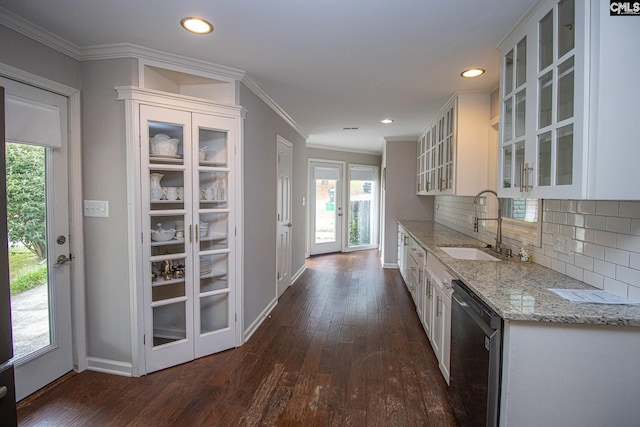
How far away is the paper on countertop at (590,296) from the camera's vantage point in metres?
1.44

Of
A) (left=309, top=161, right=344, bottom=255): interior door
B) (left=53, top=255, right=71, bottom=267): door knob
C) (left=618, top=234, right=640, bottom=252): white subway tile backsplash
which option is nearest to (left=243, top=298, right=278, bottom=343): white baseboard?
(left=53, top=255, right=71, bottom=267): door knob

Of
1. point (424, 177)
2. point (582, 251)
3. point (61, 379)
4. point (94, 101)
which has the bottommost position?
point (61, 379)

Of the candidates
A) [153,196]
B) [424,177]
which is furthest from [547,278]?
[424,177]

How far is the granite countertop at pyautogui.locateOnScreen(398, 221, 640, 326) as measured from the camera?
128 cm

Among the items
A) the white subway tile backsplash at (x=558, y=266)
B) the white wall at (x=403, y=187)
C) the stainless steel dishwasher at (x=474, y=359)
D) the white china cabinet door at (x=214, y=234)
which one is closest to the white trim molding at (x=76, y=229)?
the white china cabinet door at (x=214, y=234)

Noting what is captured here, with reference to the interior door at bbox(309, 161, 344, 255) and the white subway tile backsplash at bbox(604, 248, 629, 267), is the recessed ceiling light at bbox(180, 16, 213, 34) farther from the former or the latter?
the interior door at bbox(309, 161, 344, 255)

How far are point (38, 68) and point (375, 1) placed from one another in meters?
2.13

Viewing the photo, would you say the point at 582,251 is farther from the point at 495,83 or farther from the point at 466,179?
the point at 495,83

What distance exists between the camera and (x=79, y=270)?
2373 millimetres

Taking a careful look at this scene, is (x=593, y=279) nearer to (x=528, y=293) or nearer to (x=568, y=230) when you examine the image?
(x=568, y=230)

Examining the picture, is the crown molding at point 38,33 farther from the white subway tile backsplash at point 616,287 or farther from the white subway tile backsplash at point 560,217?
the white subway tile backsplash at point 616,287

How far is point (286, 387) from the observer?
2270 mm

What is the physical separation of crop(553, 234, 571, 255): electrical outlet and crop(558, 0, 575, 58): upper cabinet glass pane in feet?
3.44

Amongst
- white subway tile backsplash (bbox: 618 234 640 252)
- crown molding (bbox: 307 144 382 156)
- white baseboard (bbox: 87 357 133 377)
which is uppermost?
crown molding (bbox: 307 144 382 156)
